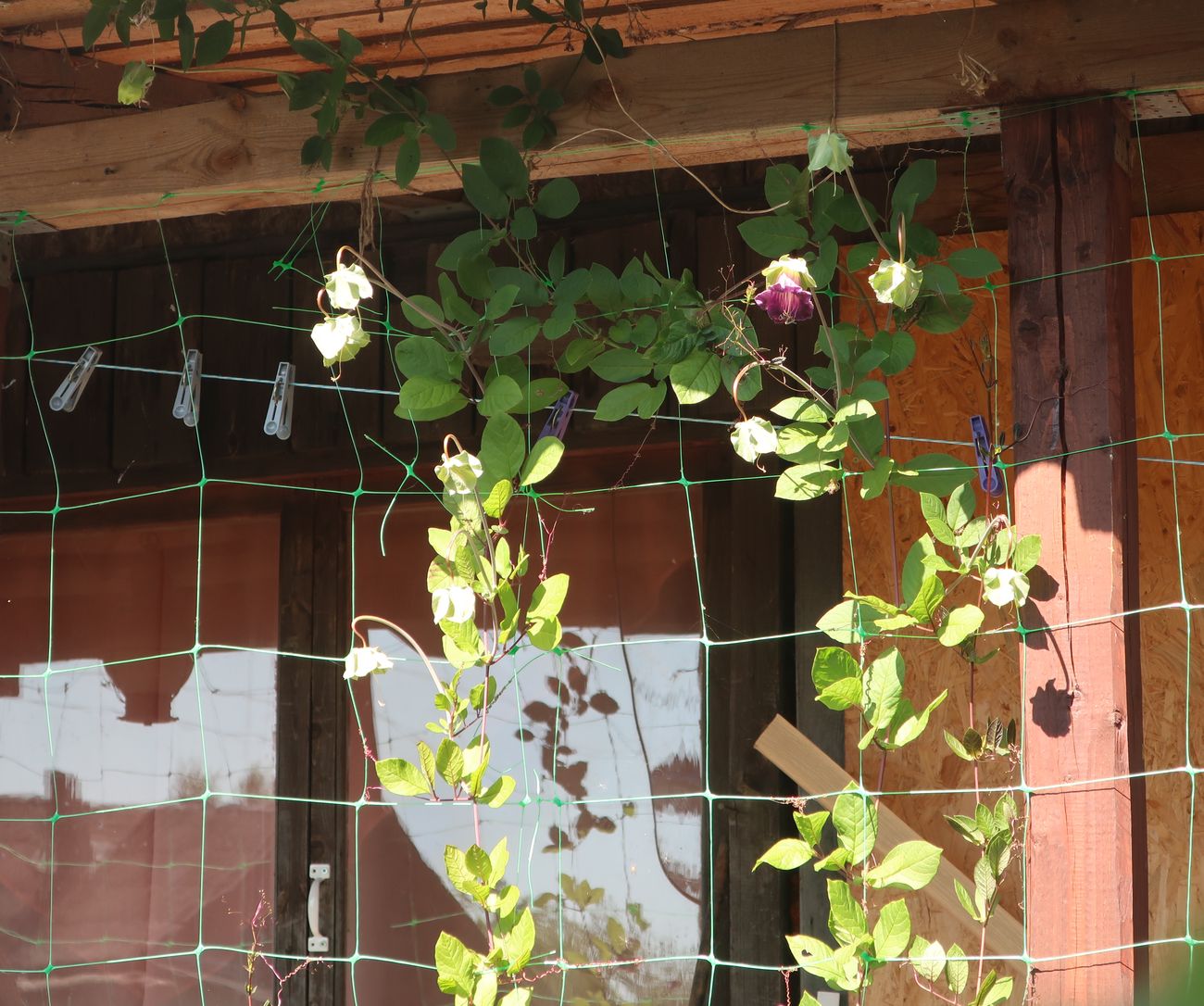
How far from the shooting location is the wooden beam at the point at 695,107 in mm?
1861

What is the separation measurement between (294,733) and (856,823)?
1.97 metres

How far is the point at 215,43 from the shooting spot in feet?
6.86

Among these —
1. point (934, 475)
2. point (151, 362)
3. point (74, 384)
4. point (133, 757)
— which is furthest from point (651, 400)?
point (133, 757)

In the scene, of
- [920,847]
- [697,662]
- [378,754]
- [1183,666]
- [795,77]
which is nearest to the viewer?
[920,847]

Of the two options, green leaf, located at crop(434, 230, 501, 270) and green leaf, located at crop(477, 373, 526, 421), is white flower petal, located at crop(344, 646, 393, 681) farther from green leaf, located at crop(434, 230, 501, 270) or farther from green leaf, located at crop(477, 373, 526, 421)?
green leaf, located at crop(434, 230, 501, 270)

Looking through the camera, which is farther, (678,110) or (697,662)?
(697,662)

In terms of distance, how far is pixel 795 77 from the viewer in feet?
6.55

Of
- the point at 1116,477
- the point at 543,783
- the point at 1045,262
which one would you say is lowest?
the point at 543,783

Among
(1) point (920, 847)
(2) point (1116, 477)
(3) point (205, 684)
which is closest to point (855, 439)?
(2) point (1116, 477)

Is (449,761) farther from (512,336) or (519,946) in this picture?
(512,336)

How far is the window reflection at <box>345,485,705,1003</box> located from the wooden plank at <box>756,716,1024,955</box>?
38 centimetres

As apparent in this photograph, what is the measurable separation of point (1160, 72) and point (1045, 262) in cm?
28

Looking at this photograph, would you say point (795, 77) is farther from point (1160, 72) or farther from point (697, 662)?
point (697, 662)

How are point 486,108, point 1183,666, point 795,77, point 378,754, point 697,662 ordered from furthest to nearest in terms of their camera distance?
point 378,754 < point 697,662 < point 1183,666 < point 486,108 < point 795,77
